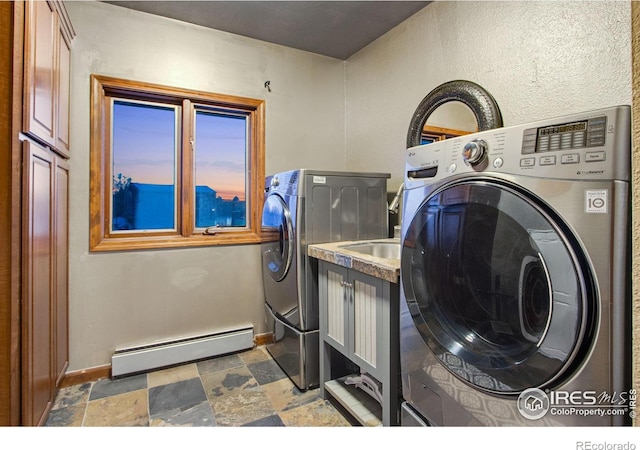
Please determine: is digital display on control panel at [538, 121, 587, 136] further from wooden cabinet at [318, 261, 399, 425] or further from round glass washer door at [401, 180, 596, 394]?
wooden cabinet at [318, 261, 399, 425]

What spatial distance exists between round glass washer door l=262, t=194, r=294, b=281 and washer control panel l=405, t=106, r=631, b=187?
3.66 feet

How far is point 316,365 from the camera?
6.56 ft

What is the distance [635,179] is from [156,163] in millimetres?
2561

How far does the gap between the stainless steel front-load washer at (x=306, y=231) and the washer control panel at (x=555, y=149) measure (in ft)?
3.12

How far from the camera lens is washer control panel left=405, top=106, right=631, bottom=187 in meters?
0.77

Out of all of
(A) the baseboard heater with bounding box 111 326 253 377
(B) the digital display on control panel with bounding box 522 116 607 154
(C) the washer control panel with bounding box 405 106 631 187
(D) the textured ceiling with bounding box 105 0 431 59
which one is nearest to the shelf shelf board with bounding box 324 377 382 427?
(A) the baseboard heater with bounding box 111 326 253 377

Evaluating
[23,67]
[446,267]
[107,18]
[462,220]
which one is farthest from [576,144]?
[107,18]

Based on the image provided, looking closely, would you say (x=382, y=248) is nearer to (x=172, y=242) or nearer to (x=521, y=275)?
(x=521, y=275)

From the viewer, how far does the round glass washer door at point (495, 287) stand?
0.83 meters

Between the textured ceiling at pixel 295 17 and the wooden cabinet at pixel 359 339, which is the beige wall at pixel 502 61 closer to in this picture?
Result: the textured ceiling at pixel 295 17

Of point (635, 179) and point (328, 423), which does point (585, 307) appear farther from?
point (328, 423)

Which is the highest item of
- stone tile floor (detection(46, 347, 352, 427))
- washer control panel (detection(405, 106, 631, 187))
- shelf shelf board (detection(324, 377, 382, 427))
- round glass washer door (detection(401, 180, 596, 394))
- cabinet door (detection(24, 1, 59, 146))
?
cabinet door (detection(24, 1, 59, 146))
